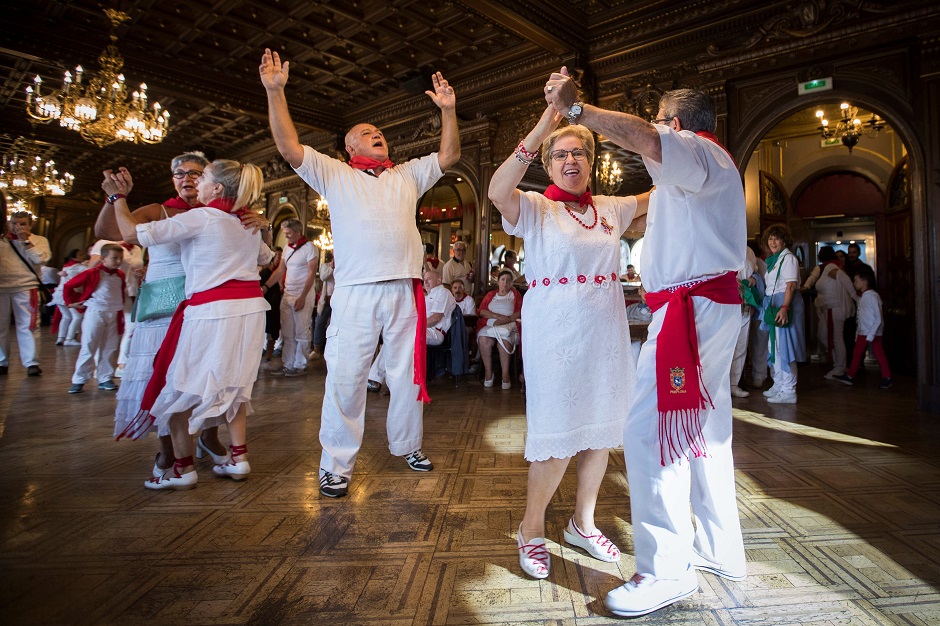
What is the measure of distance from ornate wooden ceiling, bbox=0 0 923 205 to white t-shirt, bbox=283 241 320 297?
9.67 ft

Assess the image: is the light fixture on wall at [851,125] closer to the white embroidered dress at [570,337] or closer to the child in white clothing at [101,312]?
the white embroidered dress at [570,337]

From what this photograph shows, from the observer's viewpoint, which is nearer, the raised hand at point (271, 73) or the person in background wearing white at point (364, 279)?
the raised hand at point (271, 73)

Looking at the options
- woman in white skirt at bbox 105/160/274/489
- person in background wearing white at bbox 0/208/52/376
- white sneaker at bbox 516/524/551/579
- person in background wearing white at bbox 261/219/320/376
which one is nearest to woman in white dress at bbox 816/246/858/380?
white sneaker at bbox 516/524/551/579

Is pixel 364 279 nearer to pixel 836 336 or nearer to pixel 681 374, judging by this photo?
pixel 681 374

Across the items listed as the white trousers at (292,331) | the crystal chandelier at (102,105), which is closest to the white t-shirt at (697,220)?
the white trousers at (292,331)

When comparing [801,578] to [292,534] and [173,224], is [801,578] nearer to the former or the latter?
[292,534]

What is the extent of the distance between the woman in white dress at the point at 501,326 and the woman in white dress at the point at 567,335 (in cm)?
369

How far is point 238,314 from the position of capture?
2.54m

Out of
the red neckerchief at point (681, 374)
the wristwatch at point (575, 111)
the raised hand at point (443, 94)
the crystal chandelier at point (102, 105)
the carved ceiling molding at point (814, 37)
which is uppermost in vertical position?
the crystal chandelier at point (102, 105)

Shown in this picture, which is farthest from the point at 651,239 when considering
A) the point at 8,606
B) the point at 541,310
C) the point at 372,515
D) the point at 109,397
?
the point at 109,397

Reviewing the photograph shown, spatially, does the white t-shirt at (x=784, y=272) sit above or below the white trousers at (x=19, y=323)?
above

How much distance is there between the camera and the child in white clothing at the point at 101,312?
5.02 meters

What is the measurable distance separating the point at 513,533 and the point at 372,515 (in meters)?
0.60

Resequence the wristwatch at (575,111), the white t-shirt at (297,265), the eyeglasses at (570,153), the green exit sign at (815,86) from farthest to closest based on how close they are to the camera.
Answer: the white t-shirt at (297,265) < the green exit sign at (815,86) < the eyeglasses at (570,153) < the wristwatch at (575,111)
